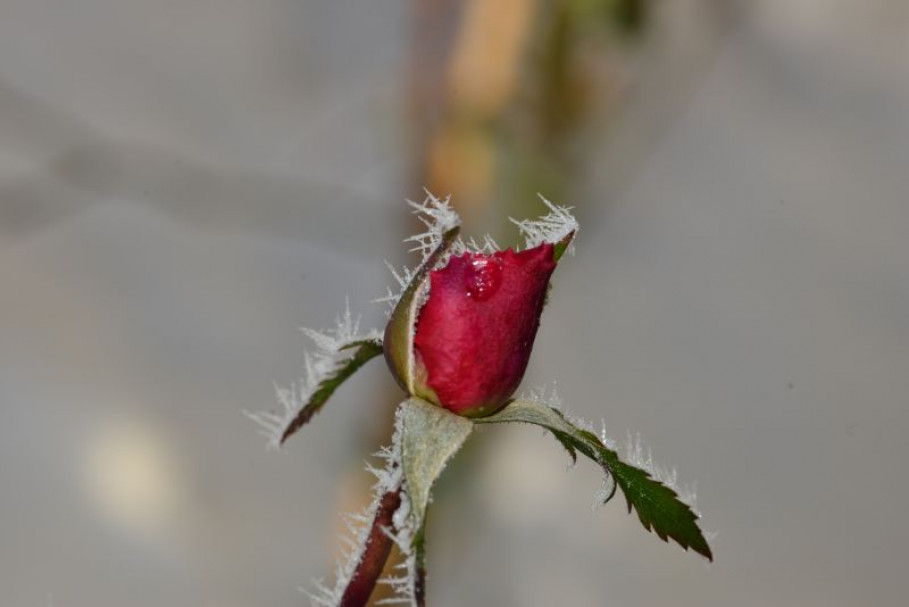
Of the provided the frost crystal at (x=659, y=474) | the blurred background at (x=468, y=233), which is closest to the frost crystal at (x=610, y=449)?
the frost crystal at (x=659, y=474)

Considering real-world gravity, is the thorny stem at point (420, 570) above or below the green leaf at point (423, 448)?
below

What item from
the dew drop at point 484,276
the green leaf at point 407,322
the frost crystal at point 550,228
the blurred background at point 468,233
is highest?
the frost crystal at point 550,228

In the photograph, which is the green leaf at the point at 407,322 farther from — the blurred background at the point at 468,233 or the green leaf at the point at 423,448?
the blurred background at the point at 468,233

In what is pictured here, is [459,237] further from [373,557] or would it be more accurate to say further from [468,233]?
[468,233]

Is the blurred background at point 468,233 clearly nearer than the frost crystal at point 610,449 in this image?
No

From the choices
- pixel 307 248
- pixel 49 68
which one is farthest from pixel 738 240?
pixel 49 68

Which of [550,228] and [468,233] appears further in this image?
[468,233]

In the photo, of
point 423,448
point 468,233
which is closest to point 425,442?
point 423,448
